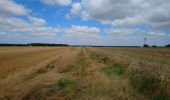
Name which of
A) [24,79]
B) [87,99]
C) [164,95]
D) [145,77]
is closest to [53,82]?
[24,79]

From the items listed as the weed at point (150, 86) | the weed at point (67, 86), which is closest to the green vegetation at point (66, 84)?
the weed at point (67, 86)

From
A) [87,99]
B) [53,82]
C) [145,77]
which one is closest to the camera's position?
[87,99]

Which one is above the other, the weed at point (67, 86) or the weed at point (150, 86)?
the weed at point (150, 86)

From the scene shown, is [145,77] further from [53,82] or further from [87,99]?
[53,82]

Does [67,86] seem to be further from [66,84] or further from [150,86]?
[150,86]

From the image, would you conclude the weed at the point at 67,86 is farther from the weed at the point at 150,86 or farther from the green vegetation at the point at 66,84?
the weed at the point at 150,86

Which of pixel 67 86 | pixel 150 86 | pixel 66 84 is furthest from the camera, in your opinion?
pixel 66 84

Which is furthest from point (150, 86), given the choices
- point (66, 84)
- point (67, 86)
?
point (66, 84)

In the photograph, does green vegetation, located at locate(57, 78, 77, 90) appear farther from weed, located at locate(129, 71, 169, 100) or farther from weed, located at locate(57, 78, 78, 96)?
weed, located at locate(129, 71, 169, 100)

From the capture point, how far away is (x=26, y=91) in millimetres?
9602

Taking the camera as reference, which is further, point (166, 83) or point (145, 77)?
point (145, 77)

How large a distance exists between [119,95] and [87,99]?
1.42 m

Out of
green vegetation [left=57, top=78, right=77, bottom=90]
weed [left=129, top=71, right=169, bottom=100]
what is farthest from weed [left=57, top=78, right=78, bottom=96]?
weed [left=129, top=71, right=169, bottom=100]

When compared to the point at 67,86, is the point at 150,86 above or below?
above
